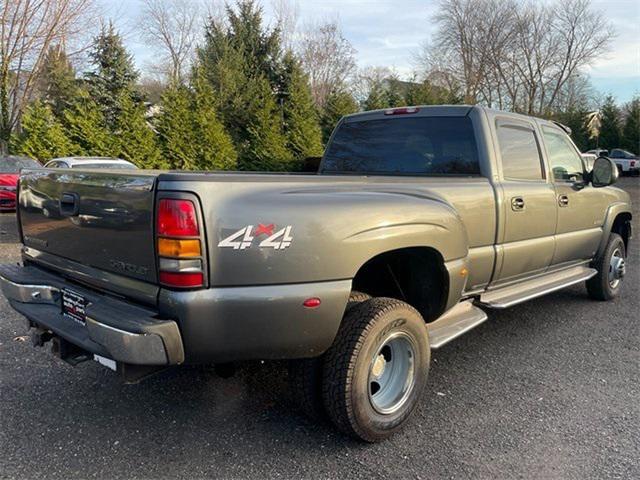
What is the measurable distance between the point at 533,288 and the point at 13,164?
507 inches

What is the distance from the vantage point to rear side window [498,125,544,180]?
388 cm

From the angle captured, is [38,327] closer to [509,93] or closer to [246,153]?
[246,153]

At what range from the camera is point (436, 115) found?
393 cm

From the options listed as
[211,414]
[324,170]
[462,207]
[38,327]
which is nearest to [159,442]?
[211,414]

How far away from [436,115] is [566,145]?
1779 mm

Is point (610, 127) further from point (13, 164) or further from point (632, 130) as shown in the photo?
point (13, 164)

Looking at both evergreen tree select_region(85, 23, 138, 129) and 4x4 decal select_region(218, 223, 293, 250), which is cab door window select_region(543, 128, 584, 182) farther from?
evergreen tree select_region(85, 23, 138, 129)

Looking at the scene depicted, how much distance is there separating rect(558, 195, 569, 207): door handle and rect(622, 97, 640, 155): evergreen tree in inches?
1528

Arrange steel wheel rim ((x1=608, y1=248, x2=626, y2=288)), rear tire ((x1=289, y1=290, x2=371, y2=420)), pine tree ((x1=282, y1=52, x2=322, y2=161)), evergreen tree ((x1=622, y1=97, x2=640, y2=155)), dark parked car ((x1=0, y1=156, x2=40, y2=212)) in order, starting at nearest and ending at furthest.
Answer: rear tire ((x1=289, y1=290, x2=371, y2=420))
steel wheel rim ((x1=608, y1=248, x2=626, y2=288))
dark parked car ((x1=0, y1=156, x2=40, y2=212))
pine tree ((x1=282, y1=52, x2=322, y2=161))
evergreen tree ((x1=622, y1=97, x2=640, y2=155))

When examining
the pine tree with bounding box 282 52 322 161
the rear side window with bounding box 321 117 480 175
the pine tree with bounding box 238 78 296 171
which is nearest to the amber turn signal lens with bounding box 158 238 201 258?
the rear side window with bounding box 321 117 480 175

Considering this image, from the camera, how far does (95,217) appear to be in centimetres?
246

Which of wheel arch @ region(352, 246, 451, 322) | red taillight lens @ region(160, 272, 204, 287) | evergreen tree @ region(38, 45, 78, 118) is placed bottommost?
wheel arch @ region(352, 246, 451, 322)

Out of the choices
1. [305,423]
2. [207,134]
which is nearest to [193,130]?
[207,134]

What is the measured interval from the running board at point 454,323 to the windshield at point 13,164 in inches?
480
